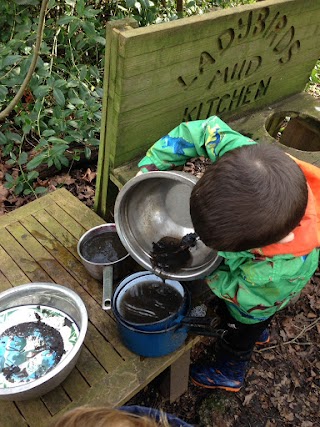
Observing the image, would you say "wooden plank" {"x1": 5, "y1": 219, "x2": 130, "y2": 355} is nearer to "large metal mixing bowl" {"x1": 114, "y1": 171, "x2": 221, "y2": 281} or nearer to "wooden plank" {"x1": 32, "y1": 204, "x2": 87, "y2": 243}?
"wooden plank" {"x1": 32, "y1": 204, "x2": 87, "y2": 243}

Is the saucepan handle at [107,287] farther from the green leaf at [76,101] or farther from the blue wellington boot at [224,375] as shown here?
the green leaf at [76,101]

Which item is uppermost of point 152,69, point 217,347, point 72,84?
point 152,69

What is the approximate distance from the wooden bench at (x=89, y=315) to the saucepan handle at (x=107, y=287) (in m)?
0.16

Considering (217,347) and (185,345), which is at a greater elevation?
(185,345)

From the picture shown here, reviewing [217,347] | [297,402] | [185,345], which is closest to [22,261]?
[185,345]

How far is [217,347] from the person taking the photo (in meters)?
2.49

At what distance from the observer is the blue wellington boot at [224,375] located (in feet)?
8.02

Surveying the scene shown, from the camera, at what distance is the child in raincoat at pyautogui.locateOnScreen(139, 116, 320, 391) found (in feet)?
4.46

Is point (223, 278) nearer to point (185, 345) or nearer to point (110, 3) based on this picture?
point (185, 345)

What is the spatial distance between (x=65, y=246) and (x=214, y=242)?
1262mm

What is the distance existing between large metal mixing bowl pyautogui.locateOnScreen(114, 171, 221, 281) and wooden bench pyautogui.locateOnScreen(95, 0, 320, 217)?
1.12 ft

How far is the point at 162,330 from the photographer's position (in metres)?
1.77

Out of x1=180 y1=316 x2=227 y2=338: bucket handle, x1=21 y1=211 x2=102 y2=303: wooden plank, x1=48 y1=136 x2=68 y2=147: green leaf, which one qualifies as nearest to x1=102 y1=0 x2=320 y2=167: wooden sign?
x1=21 y1=211 x2=102 y2=303: wooden plank

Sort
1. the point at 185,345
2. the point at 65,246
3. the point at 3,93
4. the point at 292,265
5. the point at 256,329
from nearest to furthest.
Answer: the point at 292,265 → the point at 185,345 → the point at 256,329 → the point at 65,246 → the point at 3,93
